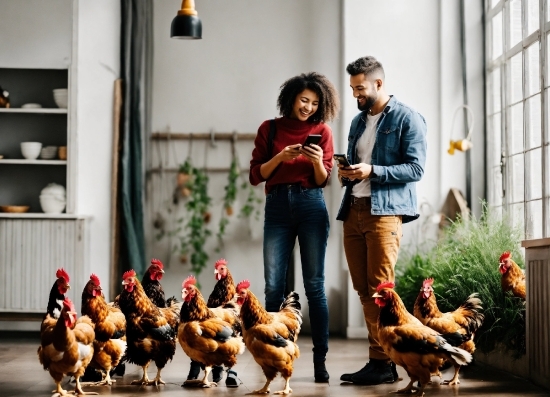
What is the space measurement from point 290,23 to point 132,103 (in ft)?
5.33

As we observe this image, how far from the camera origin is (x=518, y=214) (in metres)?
5.96

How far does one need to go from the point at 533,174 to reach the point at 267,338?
277cm

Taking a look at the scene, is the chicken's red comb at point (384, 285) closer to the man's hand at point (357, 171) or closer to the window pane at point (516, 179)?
the man's hand at point (357, 171)

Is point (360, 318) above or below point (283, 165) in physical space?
below

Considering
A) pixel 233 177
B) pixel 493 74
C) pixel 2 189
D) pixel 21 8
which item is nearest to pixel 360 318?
pixel 233 177

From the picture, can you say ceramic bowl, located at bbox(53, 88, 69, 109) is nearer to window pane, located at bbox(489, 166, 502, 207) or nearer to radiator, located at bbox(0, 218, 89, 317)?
radiator, located at bbox(0, 218, 89, 317)

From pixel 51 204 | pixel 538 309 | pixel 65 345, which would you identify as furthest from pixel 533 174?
pixel 51 204

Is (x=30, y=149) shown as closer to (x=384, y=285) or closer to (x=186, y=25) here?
(x=186, y=25)

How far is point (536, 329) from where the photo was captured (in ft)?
14.0

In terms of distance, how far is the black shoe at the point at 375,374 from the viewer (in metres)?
4.25

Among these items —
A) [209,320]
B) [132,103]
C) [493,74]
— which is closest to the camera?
[209,320]

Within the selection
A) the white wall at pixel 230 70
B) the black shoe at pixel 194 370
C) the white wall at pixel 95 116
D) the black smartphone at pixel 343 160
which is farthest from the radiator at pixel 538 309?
the white wall at pixel 95 116

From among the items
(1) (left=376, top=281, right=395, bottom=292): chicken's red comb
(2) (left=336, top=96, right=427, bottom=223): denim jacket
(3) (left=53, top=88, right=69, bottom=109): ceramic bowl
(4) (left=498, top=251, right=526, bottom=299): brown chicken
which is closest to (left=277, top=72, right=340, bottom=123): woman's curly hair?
(2) (left=336, top=96, right=427, bottom=223): denim jacket

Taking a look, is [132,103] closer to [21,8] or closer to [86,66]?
[86,66]
